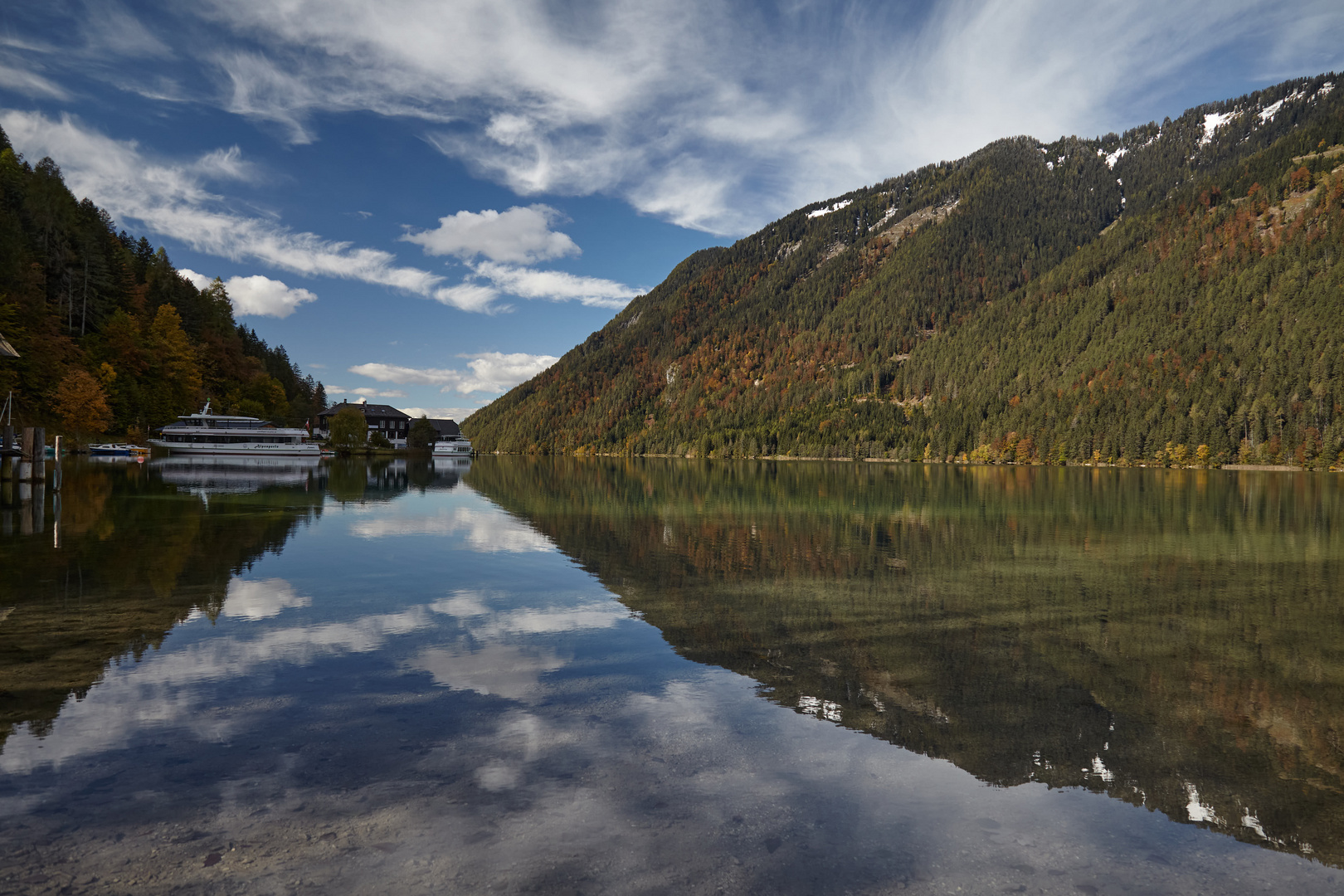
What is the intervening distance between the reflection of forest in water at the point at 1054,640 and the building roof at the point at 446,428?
161 meters

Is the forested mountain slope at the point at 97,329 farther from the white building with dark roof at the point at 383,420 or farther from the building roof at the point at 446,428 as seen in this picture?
the building roof at the point at 446,428

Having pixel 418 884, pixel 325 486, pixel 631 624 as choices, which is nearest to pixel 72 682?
pixel 418 884

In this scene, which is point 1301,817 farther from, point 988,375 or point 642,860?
point 988,375

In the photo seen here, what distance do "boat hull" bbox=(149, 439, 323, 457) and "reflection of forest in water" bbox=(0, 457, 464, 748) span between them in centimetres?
6790

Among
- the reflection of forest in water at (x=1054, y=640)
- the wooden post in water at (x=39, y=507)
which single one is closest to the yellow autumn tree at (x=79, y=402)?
the wooden post in water at (x=39, y=507)

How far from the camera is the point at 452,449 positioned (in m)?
149

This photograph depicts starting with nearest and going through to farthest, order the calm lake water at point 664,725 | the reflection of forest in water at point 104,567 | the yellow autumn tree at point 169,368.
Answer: the calm lake water at point 664,725
the reflection of forest in water at point 104,567
the yellow autumn tree at point 169,368

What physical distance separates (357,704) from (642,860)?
430 cm

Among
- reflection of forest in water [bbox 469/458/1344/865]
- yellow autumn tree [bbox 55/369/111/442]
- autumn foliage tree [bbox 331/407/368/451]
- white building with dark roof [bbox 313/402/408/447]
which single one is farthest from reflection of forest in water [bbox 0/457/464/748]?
white building with dark roof [bbox 313/402/408/447]

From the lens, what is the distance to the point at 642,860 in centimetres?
481

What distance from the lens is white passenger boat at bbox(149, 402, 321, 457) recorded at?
97.1 metres

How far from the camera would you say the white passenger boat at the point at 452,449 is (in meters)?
144

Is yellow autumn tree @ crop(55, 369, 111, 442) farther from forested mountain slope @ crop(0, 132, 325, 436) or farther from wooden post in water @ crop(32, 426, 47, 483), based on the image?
wooden post in water @ crop(32, 426, 47, 483)

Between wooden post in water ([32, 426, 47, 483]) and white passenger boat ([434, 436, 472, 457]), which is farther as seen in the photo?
white passenger boat ([434, 436, 472, 457])
